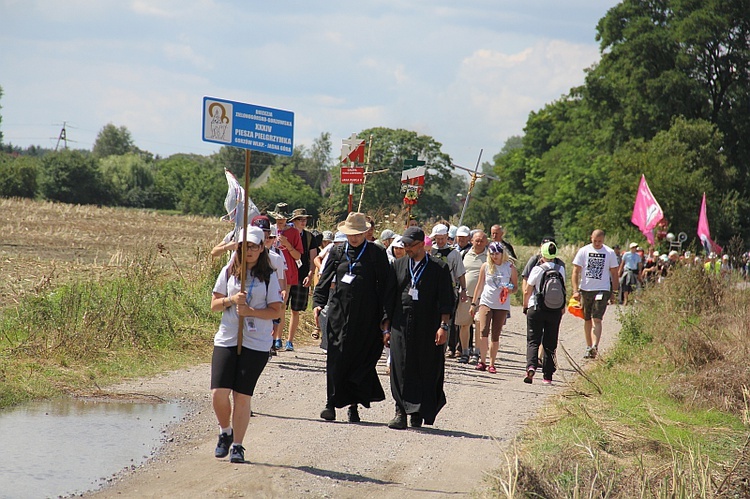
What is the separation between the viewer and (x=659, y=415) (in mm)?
9641

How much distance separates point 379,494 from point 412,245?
3.01 meters

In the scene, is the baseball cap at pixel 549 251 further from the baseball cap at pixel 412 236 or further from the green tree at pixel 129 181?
the green tree at pixel 129 181

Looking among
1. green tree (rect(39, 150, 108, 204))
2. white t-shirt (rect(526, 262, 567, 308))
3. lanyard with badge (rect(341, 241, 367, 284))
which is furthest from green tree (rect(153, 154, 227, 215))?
lanyard with badge (rect(341, 241, 367, 284))

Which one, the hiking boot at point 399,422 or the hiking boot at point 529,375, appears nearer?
the hiking boot at point 399,422

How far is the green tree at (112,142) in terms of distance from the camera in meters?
159

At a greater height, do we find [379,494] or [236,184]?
[236,184]

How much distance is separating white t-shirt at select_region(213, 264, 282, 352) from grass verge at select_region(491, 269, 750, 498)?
Answer: 202cm

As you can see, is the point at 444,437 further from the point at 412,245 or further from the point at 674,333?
the point at 674,333

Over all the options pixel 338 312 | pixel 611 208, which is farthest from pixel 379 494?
pixel 611 208

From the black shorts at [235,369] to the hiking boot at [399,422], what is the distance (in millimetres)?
2111

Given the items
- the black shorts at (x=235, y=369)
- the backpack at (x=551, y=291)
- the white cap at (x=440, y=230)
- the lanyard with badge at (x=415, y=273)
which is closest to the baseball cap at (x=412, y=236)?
the lanyard with badge at (x=415, y=273)

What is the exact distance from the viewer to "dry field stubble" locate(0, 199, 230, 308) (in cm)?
2152

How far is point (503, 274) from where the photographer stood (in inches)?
498

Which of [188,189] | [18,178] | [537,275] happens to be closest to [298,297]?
[537,275]
